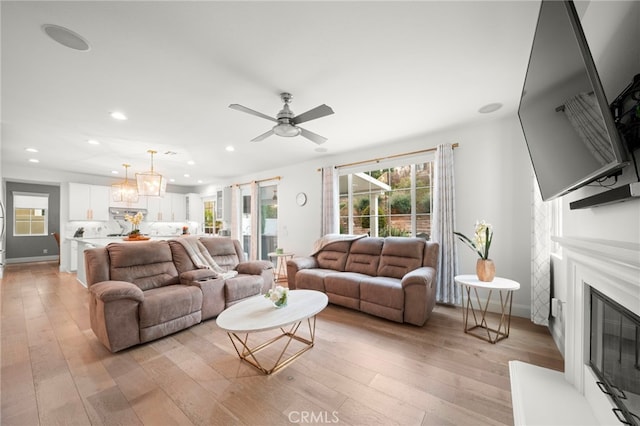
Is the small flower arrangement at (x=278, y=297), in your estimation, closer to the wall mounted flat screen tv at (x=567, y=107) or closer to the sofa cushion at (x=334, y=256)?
the sofa cushion at (x=334, y=256)

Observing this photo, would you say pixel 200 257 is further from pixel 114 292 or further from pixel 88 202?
pixel 88 202

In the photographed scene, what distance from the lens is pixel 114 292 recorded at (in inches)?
91.1

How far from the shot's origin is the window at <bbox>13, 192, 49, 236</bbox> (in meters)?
7.11

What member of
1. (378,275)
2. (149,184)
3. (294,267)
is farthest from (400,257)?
(149,184)

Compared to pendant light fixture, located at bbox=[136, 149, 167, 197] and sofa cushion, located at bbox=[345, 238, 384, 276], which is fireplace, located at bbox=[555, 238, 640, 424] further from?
pendant light fixture, located at bbox=[136, 149, 167, 197]

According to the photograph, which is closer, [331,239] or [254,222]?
[331,239]

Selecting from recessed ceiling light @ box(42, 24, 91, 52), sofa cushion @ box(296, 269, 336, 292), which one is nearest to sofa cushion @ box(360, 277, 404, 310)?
sofa cushion @ box(296, 269, 336, 292)

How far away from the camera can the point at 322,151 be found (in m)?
4.71

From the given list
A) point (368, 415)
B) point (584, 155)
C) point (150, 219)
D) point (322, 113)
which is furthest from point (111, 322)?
point (150, 219)

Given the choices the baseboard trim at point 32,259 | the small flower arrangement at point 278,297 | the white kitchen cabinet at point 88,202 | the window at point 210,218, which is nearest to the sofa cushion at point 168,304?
the small flower arrangement at point 278,297

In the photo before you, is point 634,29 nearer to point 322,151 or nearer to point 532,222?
point 532,222

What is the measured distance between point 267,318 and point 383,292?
62.4 inches

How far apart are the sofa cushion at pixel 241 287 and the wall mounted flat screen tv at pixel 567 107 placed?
11.1 ft

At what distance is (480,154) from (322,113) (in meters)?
2.53
